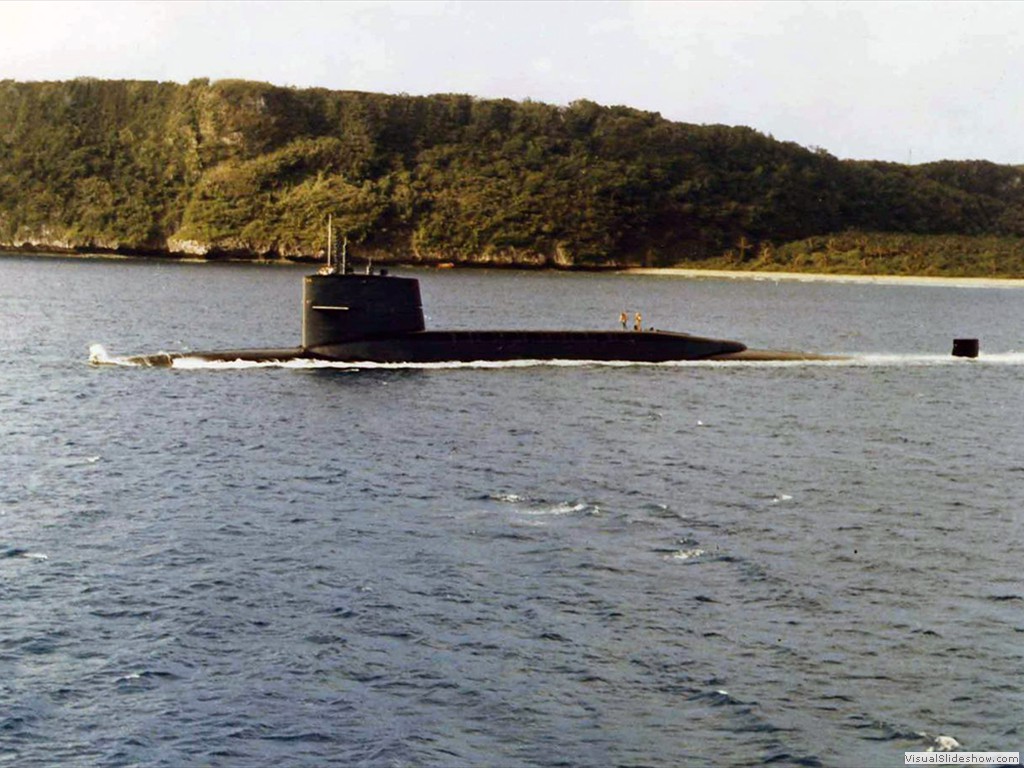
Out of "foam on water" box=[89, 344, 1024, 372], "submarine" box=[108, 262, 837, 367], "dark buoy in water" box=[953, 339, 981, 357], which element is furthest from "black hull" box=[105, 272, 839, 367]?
"dark buoy in water" box=[953, 339, 981, 357]

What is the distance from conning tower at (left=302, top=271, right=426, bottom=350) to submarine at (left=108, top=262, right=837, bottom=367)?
0.13 ft

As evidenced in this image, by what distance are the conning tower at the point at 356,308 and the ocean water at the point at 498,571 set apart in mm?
2190

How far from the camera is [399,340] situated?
58906 millimetres

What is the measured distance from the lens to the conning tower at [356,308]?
56094mm

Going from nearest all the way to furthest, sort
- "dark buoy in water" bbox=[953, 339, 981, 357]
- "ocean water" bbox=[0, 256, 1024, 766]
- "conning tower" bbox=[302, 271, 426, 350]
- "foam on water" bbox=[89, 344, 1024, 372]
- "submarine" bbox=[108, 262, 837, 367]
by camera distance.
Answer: "ocean water" bbox=[0, 256, 1024, 766], "conning tower" bbox=[302, 271, 426, 350], "submarine" bbox=[108, 262, 837, 367], "foam on water" bbox=[89, 344, 1024, 372], "dark buoy in water" bbox=[953, 339, 981, 357]

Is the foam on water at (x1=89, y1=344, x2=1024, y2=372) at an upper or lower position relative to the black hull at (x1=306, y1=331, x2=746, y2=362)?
lower

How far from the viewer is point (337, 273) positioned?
56000 millimetres

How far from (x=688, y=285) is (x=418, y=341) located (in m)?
118

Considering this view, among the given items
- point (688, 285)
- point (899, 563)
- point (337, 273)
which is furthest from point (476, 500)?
point (688, 285)

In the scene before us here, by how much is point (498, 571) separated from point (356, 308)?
30.5 metres

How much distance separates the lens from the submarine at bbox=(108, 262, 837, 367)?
56719mm

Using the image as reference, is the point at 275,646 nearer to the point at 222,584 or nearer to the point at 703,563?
the point at 222,584

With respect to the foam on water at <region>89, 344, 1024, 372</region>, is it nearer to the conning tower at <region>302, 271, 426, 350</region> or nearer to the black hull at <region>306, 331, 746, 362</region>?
the black hull at <region>306, 331, 746, 362</region>

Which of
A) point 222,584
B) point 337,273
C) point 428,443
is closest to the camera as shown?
point 222,584
